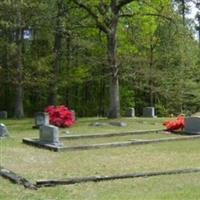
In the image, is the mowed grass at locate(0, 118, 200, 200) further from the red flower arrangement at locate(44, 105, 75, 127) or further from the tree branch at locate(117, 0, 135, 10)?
the tree branch at locate(117, 0, 135, 10)

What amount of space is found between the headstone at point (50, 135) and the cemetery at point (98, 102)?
3 cm

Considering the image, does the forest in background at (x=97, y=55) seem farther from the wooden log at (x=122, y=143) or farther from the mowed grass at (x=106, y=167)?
the mowed grass at (x=106, y=167)

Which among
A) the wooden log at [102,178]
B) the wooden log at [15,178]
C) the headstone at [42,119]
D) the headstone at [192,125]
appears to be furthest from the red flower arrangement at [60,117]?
the wooden log at [102,178]

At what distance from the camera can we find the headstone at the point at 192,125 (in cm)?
1891

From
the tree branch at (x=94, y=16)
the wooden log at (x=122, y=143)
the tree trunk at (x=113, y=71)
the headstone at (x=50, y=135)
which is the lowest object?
the wooden log at (x=122, y=143)

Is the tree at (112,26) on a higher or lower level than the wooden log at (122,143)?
higher

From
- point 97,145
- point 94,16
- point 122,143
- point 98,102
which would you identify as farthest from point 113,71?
point 98,102

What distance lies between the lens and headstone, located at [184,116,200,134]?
1891cm

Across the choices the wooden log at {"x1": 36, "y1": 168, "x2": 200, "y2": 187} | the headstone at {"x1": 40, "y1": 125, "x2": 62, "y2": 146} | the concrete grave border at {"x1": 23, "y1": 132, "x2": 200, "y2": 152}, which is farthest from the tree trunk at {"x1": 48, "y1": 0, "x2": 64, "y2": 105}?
the wooden log at {"x1": 36, "y1": 168, "x2": 200, "y2": 187}

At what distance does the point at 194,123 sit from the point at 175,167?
747 cm

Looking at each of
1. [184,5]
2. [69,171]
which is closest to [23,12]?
[184,5]

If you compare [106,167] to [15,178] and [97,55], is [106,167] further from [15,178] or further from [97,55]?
[97,55]

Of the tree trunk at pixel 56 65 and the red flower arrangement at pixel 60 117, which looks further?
the tree trunk at pixel 56 65

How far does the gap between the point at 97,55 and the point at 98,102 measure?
9604 millimetres
